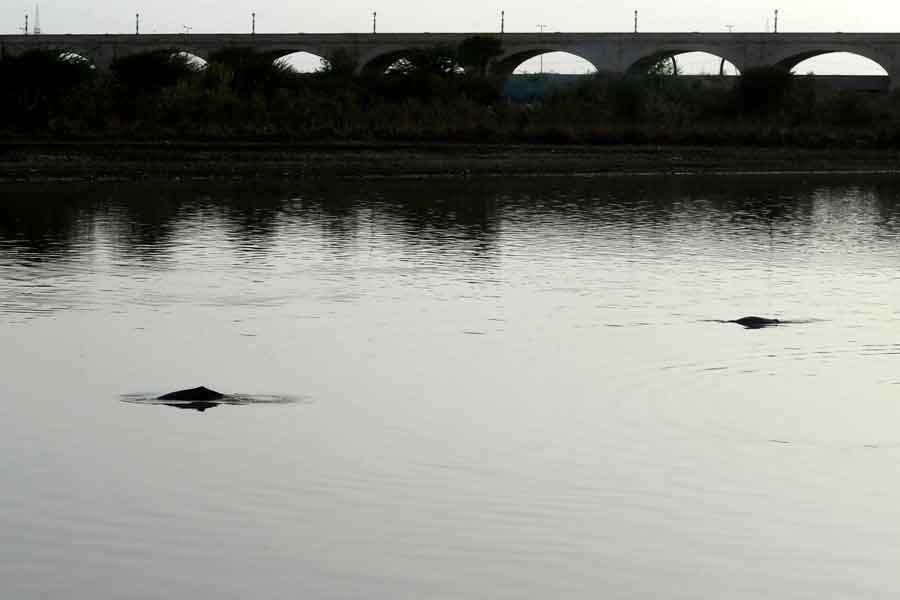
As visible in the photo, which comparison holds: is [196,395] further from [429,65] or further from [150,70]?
[429,65]

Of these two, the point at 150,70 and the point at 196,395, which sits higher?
the point at 150,70

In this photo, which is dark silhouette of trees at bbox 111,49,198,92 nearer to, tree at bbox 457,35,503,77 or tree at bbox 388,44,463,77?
tree at bbox 388,44,463,77

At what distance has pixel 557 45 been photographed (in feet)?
350

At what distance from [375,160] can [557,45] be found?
195 feet

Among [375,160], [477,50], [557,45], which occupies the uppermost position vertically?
[557,45]

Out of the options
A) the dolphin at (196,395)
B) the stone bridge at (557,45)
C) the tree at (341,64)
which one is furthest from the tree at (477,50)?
the dolphin at (196,395)

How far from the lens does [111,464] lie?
11.0 m

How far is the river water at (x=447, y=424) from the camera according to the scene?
29.1ft

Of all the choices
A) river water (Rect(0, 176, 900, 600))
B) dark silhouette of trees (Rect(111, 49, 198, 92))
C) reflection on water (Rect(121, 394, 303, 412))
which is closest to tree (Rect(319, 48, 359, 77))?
dark silhouette of trees (Rect(111, 49, 198, 92))

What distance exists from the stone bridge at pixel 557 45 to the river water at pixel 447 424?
76315 millimetres

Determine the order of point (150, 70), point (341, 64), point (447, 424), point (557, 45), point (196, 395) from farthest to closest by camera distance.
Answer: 1. point (557, 45)
2. point (341, 64)
3. point (150, 70)
4. point (196, 395)
5. point (447, 424)

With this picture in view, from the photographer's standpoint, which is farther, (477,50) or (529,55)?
(529,55)

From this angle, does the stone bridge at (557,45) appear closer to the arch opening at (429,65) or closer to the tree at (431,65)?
the arch opening at (429,65)

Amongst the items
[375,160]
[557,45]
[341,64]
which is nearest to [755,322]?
Answer: [375,160]
